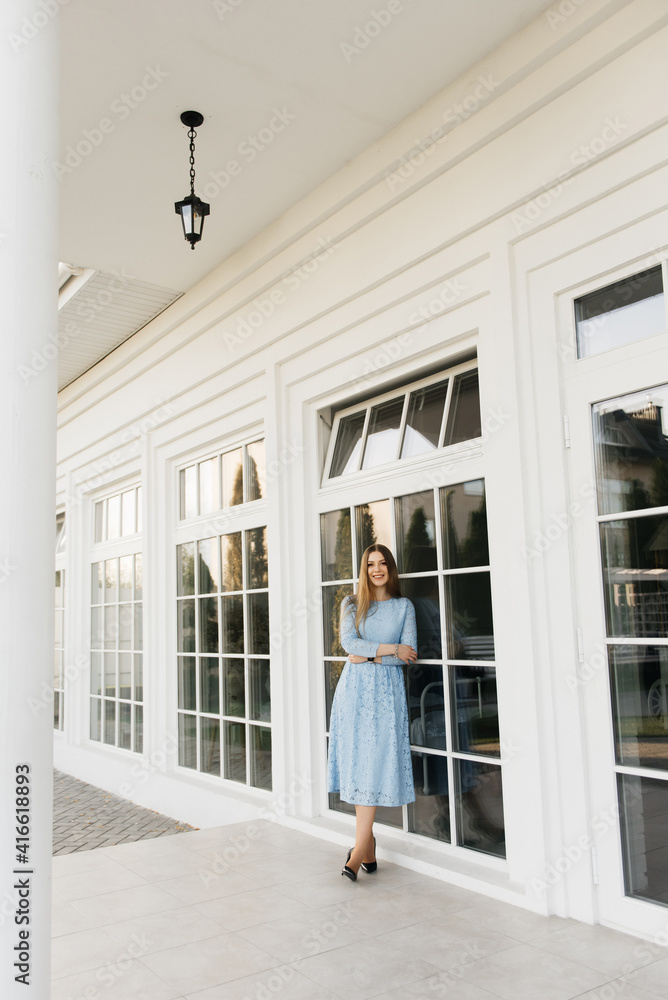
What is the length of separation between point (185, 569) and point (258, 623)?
118 centimetres

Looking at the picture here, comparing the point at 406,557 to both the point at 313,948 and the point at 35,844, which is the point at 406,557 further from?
the point at 35,844

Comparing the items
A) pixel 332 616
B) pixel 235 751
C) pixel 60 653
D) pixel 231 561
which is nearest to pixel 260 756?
pixel 235 751

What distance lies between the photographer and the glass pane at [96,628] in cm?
801

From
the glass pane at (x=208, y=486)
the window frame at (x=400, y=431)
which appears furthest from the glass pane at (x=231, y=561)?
the window frame at (x=400, y=431)

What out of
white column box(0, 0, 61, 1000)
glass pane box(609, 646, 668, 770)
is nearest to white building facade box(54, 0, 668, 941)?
glass pane box(609, 646, 668, 770)

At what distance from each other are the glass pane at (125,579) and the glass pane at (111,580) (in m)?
0.12

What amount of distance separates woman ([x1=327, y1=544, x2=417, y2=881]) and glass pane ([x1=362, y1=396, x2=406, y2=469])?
0.67 metres

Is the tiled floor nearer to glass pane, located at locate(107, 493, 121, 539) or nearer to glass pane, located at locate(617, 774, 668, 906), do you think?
glass pane, located at locate(617, 774, 668, 906)

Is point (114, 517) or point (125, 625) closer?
point (125, 625)

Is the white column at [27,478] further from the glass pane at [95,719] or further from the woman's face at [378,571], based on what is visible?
the glass pane at [95,719]

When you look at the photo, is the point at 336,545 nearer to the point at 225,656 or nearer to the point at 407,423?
the point at 407,423

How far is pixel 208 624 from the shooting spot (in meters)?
5.97

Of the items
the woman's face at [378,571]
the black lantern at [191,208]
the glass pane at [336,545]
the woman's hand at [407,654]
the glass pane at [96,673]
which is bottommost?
the glass pane at [96,673]

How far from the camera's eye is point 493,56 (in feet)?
11.5
